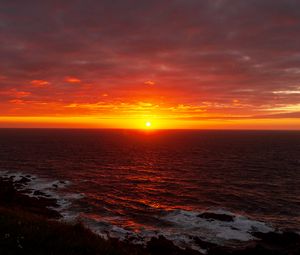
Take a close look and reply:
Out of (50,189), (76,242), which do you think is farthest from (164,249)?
(50,189)

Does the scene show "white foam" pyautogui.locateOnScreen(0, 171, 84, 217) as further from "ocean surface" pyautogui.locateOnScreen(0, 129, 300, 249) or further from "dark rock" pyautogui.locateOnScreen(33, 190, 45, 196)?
"ocean surface" pyautogui.locateOnScreen(0, 129, 300, 249)

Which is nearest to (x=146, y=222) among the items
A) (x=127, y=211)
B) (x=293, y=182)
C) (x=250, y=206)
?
(x=127, y=211)

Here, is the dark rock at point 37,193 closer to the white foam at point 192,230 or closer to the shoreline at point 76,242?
the white foam at point 192,230

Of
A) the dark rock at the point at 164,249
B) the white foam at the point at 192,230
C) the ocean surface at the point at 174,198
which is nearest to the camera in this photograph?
the dark rock at the point at 164,249

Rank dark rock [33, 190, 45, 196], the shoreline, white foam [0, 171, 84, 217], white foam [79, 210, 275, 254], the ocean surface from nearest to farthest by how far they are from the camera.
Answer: the shoreline < white foam [79, 210, 275, 254] < the ocean surface < white foam [0, 171, 84, 217] < dark rock [33, 190, 45, 196]

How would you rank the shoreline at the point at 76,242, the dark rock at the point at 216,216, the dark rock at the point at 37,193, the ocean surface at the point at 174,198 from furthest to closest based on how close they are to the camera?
1. the dark rock at the point at 37,193
2. the dark rock at the point at 216,216
3. the ocean surface at the point at 174,198
4. the shoreline at the point at 76,242

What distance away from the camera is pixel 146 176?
67062 millimetres

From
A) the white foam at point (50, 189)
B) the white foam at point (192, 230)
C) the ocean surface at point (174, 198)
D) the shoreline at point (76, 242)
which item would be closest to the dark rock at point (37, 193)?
the white foam at point (50, 189)

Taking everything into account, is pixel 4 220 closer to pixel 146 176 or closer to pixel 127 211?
pixel 127 211

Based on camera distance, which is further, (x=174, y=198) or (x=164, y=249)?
(x=174, y=198)

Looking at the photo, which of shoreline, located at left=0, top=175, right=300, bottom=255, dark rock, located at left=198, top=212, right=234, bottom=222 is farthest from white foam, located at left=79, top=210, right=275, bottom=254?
shoreline, located at left=0, top=175, right=300, bottom=255

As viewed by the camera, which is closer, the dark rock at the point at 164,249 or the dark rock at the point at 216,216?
the dark rock at the point at 164,249

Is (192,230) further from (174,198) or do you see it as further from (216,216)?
(174,198)

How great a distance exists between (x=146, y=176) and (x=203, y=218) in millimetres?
32427
